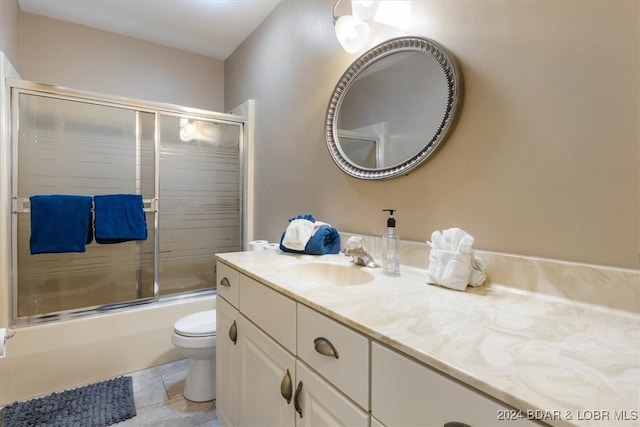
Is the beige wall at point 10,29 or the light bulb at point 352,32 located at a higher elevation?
the beige wall at point 10,29

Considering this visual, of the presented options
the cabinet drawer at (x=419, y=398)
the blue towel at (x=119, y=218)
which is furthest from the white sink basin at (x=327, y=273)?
the blue towel at (x=119, y=218)

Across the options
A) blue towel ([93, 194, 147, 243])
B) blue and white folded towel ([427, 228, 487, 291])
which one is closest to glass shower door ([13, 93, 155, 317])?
blue towel ([93, 194, 147, 243])

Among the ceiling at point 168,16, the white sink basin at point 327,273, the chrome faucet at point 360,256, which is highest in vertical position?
the ceiling at point 168,16

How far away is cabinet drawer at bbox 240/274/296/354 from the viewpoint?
0.92 meters

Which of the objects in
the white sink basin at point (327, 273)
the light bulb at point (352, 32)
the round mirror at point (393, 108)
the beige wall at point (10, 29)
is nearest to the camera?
the round mirror at point (393, 108)

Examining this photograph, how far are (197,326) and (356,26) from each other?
5.81ft

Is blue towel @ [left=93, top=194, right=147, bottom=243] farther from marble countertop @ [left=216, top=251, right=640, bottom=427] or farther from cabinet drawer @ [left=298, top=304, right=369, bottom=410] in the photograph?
cabinet drawer @ [left=298, top=304, right=369, bottom=410]

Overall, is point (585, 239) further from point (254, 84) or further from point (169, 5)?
point (169, 5)

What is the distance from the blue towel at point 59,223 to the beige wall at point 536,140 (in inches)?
69.5

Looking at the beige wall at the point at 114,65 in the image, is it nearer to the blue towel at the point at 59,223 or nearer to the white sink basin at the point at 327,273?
the blue towel at the point at 59,223

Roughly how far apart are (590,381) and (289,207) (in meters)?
1.74

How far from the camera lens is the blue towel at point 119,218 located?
200 centimetres

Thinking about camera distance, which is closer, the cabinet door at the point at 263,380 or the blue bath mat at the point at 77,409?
the cabinet door at the point at 263,380

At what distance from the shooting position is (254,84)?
251 cm
